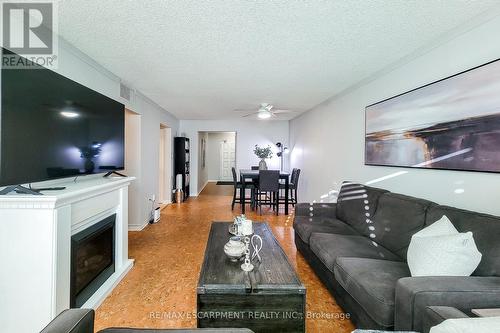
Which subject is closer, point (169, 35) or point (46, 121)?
point (46, 121)

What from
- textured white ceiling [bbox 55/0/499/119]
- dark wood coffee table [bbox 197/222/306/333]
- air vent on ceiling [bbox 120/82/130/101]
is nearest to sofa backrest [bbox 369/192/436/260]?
dark wood coffee table [bbox 197/222/306/333]

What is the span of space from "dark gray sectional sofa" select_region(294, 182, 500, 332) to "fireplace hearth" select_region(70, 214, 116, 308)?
2064 mm

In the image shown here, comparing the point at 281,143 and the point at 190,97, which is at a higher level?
the point at 190,97

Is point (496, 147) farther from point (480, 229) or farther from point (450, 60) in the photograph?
point (450, 60)

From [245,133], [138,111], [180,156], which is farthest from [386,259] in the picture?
[245,133]

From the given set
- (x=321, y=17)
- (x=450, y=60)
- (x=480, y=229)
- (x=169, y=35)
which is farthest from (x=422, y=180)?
(x=169, y=35)

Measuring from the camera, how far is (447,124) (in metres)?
2.07

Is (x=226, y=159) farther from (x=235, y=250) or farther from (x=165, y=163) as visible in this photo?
(x=235, y=250)

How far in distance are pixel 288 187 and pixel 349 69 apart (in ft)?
10.6

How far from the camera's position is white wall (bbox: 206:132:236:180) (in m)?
11.8

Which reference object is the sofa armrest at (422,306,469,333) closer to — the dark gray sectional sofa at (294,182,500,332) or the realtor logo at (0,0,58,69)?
the dark gray sectional sofa at (294,182,500,332)

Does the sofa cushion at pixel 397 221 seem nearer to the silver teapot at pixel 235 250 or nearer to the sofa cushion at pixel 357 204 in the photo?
the sofa cushion at pixel 357 204

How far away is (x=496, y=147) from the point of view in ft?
5.57

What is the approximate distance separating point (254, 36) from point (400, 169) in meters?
2.07
